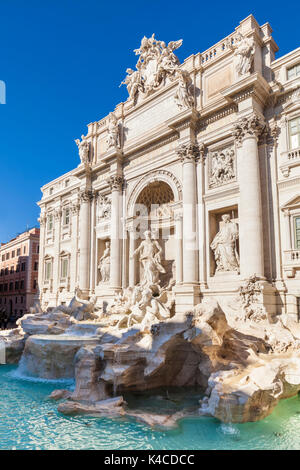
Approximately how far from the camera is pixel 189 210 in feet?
50.7

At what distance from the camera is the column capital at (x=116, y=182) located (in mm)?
19516

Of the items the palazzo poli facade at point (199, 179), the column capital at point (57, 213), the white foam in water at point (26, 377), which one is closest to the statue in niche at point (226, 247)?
the palazzo poli facade at point (199, 179)

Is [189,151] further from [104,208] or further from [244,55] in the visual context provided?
[104,208]

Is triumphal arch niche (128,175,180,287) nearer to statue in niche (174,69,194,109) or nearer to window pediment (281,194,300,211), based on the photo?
statue in niche (174,69,194,109)

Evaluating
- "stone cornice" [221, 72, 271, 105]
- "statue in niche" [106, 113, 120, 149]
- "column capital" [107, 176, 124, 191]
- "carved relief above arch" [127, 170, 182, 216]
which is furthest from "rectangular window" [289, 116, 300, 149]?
"statue in niche" [106, 113, 120, 149]

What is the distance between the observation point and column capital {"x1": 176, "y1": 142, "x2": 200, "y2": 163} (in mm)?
15898

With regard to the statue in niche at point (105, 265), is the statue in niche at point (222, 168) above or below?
above

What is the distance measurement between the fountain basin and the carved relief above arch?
794 cm

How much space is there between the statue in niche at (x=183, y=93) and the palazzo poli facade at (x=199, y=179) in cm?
5

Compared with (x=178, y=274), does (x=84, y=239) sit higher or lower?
higher

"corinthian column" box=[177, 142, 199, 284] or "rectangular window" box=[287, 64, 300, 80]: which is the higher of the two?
"rectangular window" box=[287, 64, 300, 80]

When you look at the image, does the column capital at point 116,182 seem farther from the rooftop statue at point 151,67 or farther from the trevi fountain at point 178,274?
the rooftop statue at point 151,67

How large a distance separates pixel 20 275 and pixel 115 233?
2276cm

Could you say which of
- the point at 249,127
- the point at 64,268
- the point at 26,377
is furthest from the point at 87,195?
the point at 26,377
